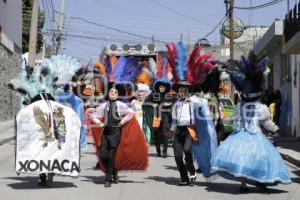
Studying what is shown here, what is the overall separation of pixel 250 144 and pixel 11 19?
1074 inches

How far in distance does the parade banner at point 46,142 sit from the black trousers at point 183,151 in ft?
5.29

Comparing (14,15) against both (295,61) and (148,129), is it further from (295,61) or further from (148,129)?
(148,129)

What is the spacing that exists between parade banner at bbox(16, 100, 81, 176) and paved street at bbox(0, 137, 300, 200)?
1.16ft

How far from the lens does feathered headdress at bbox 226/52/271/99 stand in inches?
408

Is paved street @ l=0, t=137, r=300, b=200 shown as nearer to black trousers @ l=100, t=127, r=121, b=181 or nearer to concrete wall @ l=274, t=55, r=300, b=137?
black trousers @ l=100, t=127, r=121, b=181

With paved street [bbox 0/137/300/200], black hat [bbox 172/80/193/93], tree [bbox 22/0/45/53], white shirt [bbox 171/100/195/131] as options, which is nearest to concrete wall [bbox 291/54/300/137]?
paved street [bbox 0/137/300/200]

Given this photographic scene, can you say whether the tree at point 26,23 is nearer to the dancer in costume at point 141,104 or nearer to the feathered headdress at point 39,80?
the dancer in costume at point 141,104

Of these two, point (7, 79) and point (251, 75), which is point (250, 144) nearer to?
point (251, 75)

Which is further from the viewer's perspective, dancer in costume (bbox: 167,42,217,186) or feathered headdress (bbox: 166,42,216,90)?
feathered headdress (bbox: 166,42,216,90)

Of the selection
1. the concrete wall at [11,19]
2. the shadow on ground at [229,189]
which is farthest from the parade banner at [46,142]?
the concrete wall at [11,19]

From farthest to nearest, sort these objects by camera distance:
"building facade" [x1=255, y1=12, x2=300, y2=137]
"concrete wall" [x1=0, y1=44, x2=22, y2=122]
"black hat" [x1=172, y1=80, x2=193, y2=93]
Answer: "concrete wall" [x1=0, y1=44, x2=22, y2=122], "building facade" [x1=255, y1=12, x2=300, y2=137], "black hat" [x1=172, y1=80, x2=193, y2=93]

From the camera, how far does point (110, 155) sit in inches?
426

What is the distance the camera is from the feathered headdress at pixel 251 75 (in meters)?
10.4

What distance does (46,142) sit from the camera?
33.6ft
